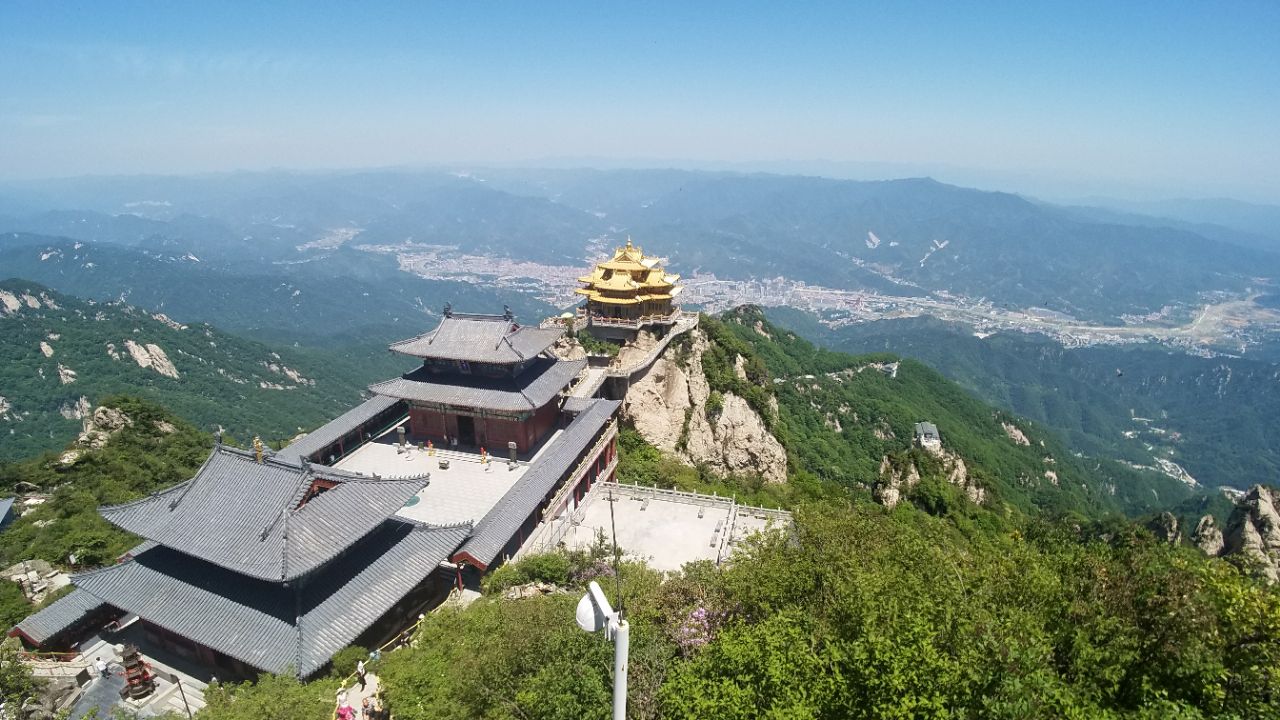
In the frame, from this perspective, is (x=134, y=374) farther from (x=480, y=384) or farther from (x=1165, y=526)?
(x=1165, y=526)

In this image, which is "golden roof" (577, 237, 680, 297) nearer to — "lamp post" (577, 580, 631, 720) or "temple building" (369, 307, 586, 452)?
"temple building" (369, 307, 586, 452)

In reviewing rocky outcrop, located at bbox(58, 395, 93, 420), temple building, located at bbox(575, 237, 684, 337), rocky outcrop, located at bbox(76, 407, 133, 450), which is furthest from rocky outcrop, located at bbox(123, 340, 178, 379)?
temple building, located at bbox(575, 237, 684, 337)

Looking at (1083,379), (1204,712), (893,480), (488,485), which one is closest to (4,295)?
(488,485)

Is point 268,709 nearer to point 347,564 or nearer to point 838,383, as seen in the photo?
point 347,564

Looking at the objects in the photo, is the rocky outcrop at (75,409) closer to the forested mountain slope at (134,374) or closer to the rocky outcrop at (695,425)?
the forested mountain slope at (134,374)

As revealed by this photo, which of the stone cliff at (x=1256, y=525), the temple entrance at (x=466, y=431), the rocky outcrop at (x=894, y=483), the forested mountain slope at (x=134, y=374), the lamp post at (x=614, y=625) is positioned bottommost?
the forested mountain slope at (x=134, y=374)

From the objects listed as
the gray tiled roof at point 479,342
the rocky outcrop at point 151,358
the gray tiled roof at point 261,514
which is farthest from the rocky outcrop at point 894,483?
the rocky outcrop at point 151,358
